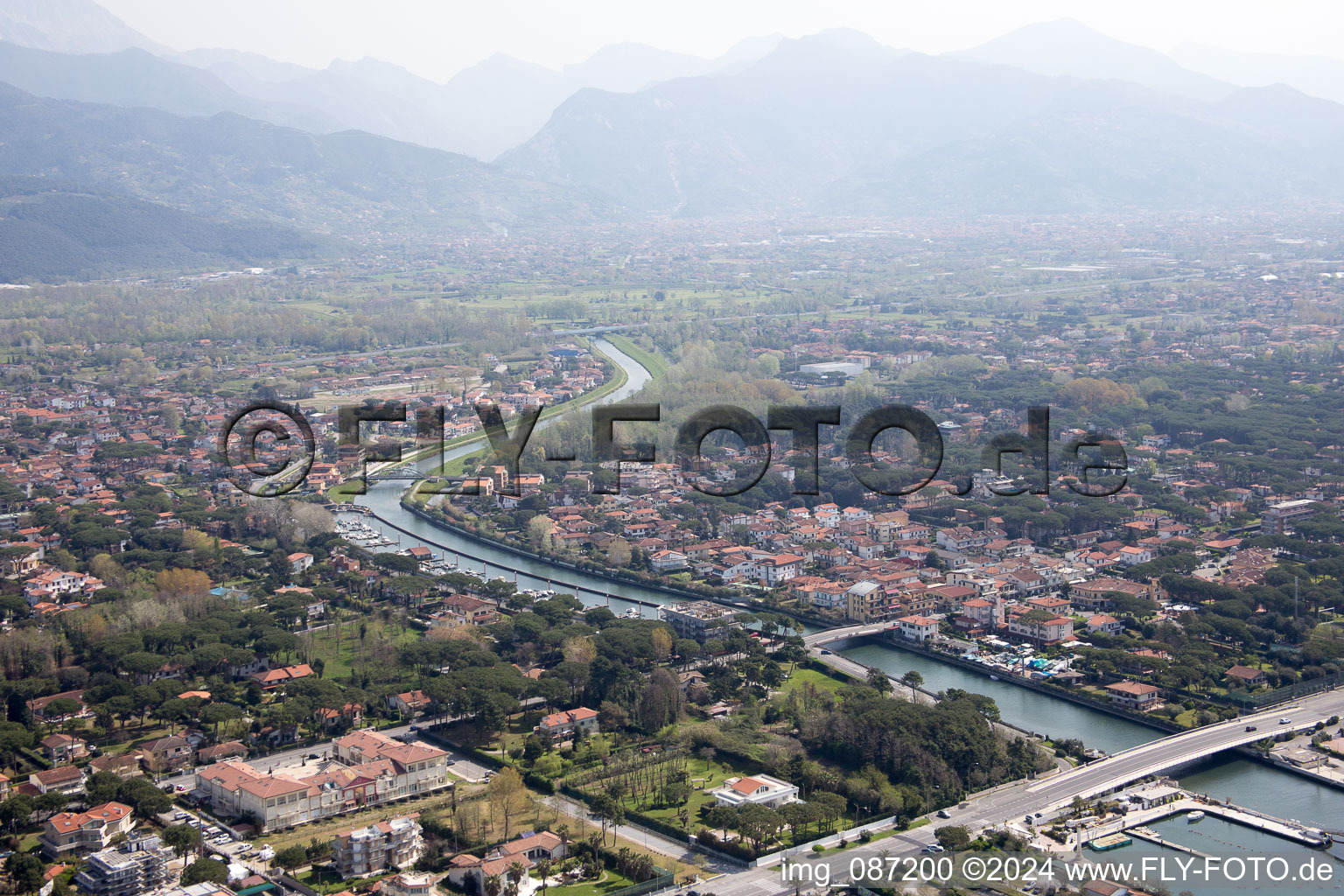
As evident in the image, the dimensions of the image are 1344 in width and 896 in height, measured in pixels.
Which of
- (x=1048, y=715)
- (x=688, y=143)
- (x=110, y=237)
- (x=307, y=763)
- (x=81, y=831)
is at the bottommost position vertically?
(x=1048, y=715)

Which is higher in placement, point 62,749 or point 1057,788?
point 62,749

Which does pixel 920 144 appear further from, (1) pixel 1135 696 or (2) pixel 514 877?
(2) pixel 514 877

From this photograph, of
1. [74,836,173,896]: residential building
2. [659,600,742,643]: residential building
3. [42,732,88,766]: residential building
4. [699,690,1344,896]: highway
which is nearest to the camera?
[74,836,173,896]: residential building

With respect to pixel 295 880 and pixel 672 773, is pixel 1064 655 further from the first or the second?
pixel 295 880

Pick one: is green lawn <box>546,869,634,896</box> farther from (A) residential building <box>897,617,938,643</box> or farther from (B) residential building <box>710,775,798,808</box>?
(A) residential building <box>897,617,938,643</box>

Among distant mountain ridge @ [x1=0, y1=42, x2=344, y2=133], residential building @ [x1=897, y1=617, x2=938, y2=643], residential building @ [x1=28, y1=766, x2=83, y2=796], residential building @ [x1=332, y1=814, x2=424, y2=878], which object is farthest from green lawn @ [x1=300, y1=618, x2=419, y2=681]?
distant mountain ridge @ [x1=0, y1=42, x2=344, y2=133]

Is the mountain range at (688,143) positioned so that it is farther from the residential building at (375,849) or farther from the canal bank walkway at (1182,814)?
the canal bank walkway at (1182,814)

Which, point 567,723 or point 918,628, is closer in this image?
point 567,723

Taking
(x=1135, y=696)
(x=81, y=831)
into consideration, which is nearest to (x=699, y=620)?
(x=1135, y=696)
